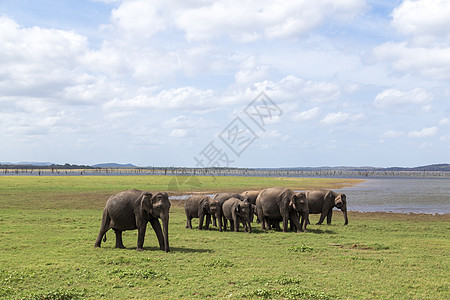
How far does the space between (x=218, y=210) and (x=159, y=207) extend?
8332 mm

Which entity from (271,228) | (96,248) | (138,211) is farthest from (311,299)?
(271,228)

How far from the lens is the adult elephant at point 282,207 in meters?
23.2

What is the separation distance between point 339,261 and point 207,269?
5.14m

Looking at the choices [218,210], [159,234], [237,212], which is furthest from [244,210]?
[159,234]

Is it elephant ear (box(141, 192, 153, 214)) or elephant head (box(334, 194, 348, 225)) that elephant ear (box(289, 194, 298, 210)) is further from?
elephant ear (box(141, 192, 153, 214))

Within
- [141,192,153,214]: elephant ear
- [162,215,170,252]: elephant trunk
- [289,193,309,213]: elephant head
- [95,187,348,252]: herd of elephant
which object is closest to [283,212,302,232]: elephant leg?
[95,187,348,252]: herd of elephant

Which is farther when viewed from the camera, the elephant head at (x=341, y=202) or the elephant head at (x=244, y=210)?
the elephant head at (x=341, y=202)

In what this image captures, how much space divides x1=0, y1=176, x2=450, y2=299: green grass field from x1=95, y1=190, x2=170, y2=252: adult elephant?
77 centimetres

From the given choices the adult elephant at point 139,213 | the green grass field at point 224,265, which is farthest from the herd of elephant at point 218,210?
the green grass field at point 224,265

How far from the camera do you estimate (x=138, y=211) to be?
53.5ft

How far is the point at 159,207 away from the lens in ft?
52.1

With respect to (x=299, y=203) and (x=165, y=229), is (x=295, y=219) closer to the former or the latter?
(x=299, y=203)

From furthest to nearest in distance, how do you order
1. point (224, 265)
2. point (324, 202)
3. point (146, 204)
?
1. point (324, 202)
2. point (146, 204)
3. point (224, 265)

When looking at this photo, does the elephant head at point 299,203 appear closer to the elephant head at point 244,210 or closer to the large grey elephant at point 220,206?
the elephant head at point 244,210
